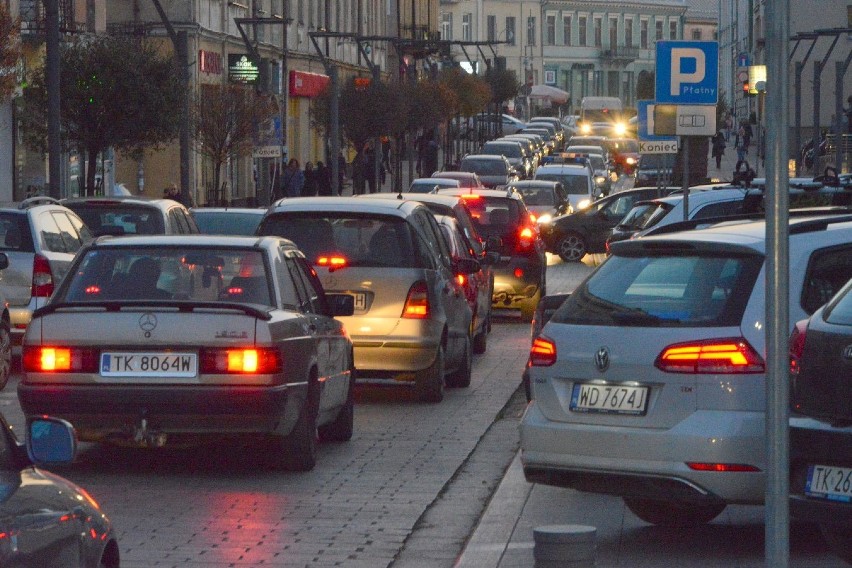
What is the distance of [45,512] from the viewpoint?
15.7 ft

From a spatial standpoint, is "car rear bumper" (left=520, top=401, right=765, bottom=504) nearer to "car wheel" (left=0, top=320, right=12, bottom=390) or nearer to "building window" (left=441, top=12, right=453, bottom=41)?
"car wheel" (left=0, top=320, right=12, bottom=390)

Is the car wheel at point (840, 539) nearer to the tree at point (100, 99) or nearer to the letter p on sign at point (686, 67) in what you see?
the letter p on sign at point (686, 67)

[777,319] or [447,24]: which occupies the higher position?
[447,24]

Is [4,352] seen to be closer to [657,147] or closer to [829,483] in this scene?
[829,483]

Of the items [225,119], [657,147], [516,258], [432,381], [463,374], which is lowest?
[463,374]

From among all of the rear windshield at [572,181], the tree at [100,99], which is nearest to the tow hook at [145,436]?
the tree at [100,99]

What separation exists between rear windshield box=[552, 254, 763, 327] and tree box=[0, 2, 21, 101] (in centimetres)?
2141

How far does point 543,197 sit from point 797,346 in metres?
34.2

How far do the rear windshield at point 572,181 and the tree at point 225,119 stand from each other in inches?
372

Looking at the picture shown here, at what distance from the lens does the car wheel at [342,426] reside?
12375 millimetres

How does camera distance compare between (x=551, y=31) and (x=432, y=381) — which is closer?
(x=432, y=381)

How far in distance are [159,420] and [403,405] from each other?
470 cm

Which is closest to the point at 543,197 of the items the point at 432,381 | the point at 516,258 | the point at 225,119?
the point at 225,119

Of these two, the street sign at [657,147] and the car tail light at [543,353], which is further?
the street sign at [657,147]
